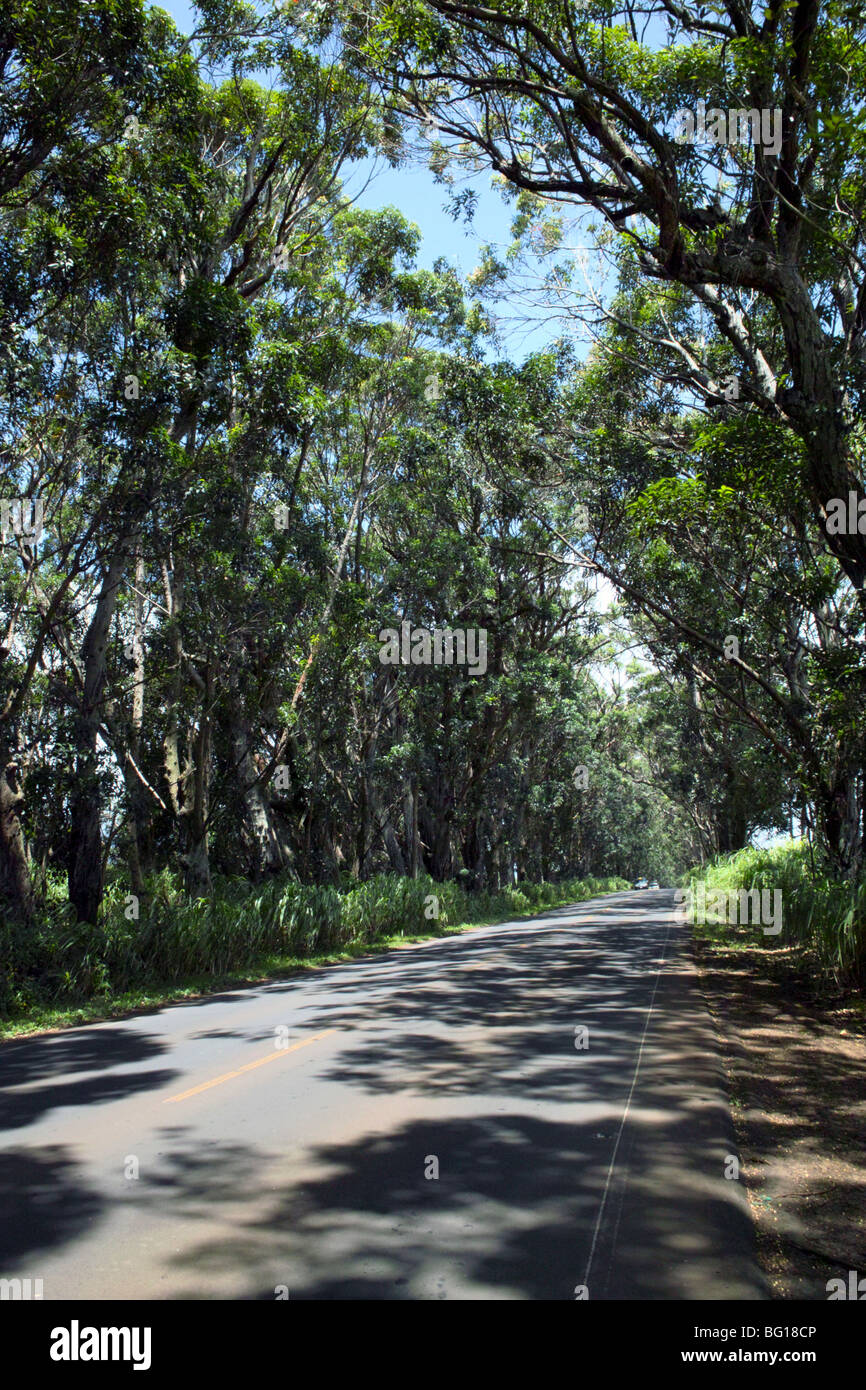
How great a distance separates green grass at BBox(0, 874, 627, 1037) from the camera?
36.3 ft

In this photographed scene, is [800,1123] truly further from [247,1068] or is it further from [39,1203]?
[39,1203]

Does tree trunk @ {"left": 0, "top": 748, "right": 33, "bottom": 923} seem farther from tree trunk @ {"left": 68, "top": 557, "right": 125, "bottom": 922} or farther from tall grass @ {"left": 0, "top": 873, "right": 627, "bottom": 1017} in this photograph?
tree trunk @ {"left": 68, "top": 557, "right": 125, "bottom": 922}

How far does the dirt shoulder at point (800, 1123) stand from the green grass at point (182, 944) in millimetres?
7483

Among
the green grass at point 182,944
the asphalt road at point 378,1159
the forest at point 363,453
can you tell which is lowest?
the green grass at point 182,944

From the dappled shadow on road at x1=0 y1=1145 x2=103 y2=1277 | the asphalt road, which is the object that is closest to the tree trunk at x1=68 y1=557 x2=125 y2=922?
the asphalt road

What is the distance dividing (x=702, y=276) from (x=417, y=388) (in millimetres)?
12753

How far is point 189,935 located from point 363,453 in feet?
42.6

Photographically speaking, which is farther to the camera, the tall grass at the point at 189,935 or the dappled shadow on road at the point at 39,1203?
the tall grass at the point at 189,935

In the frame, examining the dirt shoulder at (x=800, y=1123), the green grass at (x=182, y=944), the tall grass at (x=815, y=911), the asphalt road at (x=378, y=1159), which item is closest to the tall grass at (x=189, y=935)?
the green grass at (x=182, y=944)

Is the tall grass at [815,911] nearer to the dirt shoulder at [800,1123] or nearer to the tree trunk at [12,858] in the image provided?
the dirt shoulder at [800,1123]

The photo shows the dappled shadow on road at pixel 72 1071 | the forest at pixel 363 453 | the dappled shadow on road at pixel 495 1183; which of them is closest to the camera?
the dappled shadow on road at pixel 495 1183

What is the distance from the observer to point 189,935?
14039 millimetres

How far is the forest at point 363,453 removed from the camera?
9930 mm
